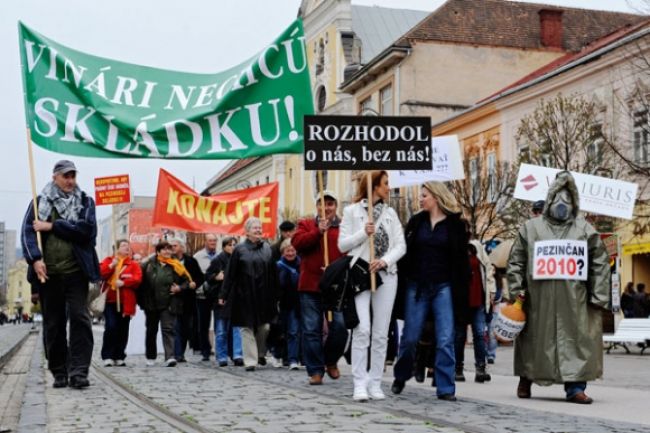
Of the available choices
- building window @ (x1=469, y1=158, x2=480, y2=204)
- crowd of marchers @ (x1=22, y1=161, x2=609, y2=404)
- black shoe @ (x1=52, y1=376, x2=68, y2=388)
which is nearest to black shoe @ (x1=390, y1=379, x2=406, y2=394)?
crowd of marchers @ (x1=22, y1=161, x2=609, y2=404)

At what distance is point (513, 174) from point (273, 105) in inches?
899

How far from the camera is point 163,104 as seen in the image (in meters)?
11.6

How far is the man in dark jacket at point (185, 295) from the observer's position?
16.2 meters

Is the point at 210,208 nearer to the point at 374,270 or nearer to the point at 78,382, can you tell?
the point at 78,382

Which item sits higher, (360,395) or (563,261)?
(563,261)

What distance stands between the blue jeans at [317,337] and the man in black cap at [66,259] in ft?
7.04

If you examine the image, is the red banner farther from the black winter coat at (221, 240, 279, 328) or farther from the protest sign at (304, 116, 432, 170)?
the protest sign at (304, 116, 432, 170)

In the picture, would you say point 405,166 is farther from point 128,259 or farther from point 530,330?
point 128,259

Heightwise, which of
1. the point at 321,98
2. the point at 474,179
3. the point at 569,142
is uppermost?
the point at 321,98

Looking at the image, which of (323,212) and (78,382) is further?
(323,212)

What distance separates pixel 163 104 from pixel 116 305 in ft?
16.4

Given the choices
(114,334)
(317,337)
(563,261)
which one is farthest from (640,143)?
(563,261)

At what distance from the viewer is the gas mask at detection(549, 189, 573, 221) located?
9930 millimetres

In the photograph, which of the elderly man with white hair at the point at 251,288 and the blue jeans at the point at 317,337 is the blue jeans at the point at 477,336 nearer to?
the blue jeans at the point at 317,337
